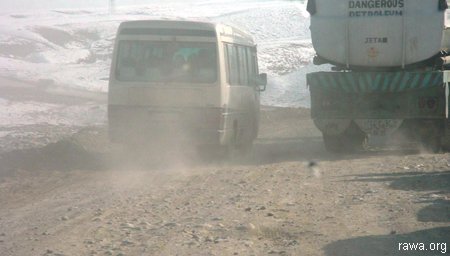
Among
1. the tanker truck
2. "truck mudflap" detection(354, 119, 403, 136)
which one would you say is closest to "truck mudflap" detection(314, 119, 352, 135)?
the tanker truck

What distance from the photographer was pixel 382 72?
16.4m

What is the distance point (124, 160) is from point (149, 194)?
4.50m

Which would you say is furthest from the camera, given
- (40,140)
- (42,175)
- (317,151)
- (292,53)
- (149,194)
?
(292,53)

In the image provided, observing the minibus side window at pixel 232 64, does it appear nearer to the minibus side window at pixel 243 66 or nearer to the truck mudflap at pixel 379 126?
the minibus side window at pixel 243 66

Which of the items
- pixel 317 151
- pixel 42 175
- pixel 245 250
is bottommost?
pixel 317 151

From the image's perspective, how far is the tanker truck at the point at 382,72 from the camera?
51.9 feet

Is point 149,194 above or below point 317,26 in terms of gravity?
below

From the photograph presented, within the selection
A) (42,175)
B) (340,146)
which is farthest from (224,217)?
(340,146)

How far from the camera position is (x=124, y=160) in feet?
50.0

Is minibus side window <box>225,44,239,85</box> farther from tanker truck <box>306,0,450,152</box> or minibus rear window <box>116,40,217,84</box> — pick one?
tanker truck <box>306,0,450,152</box>

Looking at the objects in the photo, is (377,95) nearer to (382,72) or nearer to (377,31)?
(382,72)

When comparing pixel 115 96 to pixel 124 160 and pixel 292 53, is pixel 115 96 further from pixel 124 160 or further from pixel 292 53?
pixel 292 53

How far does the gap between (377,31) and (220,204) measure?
7425mm

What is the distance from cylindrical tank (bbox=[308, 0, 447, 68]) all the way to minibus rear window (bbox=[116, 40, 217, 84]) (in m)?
3.13
